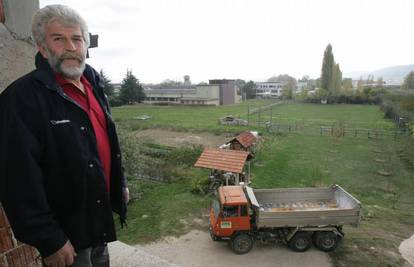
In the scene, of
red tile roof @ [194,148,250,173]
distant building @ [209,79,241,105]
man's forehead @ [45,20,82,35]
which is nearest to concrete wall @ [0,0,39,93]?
man's forehead @ [45,20,82,35]

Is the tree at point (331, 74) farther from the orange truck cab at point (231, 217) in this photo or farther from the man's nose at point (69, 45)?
the man's nose at point (69, 45)

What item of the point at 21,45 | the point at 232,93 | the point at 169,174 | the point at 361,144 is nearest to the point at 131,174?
the point at 169,174

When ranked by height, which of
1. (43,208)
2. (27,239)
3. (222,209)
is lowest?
(222,209)

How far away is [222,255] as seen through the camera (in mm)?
9922

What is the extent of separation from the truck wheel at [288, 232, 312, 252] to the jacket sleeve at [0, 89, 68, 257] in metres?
9.44

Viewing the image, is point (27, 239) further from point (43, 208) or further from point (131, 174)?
point (131, 174)

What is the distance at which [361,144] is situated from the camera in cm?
2597

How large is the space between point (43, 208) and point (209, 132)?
30637mm

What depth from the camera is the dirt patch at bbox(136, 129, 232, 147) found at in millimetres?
26984

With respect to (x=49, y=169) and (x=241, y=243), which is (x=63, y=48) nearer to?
(x=49, y=169)

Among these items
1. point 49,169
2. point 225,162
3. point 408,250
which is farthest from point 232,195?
point 49,169

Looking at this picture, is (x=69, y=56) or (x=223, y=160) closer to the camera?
(x=69, y=56)

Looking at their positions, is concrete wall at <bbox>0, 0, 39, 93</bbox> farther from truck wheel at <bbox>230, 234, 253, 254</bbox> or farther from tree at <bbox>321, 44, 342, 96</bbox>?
tree at <bbox>321, 44, 342, 96</bbox>

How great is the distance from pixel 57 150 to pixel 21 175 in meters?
0.23
